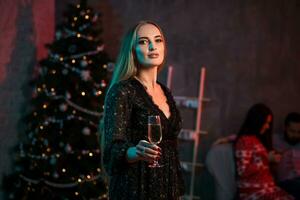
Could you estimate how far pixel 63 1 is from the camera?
5.03 metres

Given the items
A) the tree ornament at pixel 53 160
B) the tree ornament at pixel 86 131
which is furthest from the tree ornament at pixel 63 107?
the tree ornament at pixel 53 160

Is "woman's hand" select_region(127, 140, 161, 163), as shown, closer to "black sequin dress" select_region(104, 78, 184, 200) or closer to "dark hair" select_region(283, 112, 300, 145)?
"black sequin dress" select_region(104, 78, 184, 200)

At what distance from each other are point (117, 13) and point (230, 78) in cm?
127

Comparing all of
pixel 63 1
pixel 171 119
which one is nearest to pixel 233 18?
pixel 63 1

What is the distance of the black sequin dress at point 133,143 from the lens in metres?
1.97

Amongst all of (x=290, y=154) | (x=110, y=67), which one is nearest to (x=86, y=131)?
(x=110, y=67)

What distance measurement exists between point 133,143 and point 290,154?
2.65 meters

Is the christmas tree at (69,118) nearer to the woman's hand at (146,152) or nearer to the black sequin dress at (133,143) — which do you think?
the black sequin dress at (133,143)

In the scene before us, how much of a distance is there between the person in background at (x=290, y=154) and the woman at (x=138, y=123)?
2.16 metres

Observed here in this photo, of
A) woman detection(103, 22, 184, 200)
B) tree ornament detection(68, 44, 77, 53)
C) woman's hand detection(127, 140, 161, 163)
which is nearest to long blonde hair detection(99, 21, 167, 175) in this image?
woman detection(103, 22, 184, 200)

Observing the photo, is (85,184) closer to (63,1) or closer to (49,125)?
(49,125)

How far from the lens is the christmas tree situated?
13.4 feet

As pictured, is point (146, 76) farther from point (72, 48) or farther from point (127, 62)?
point (72, 48)

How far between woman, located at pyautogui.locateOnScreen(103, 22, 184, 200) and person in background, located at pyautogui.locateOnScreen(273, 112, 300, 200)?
7.08 feet
